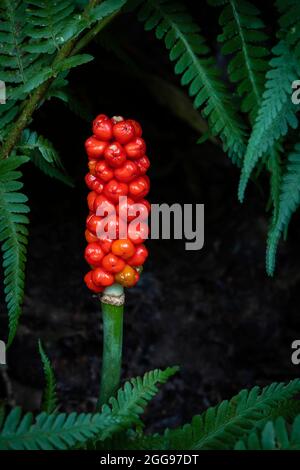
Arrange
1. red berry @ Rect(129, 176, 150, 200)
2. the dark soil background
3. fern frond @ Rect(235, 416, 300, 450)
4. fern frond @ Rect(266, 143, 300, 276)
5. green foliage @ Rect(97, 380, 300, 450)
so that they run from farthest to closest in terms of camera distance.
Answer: the dark soil background → fern frond @ Rect(266, 143, 300, 276) → red berry @ Rect(129, 176, 150, 200) → green foliage @ Rect(97, 380, 300, 450) → fern frond @ Rect(235, 416, 300, 450)

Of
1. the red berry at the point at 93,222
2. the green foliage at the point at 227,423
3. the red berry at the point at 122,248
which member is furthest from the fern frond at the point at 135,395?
the red berry at the point at 93,222

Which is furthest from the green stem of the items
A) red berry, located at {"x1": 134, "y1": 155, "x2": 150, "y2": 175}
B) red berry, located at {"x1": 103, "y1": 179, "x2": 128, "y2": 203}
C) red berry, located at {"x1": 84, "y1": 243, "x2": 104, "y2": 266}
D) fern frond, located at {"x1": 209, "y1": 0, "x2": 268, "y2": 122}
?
fern frond, located at {"x1": 209, "y1": 0, "x2": 268, "y2": 122}

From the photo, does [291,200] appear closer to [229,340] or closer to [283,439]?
[283,439]

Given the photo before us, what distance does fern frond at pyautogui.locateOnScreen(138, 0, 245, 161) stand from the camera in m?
2.70

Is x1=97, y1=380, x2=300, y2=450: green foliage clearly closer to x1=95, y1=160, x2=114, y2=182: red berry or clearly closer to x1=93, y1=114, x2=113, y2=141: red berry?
x1=95, y1=160, x2=114, y2=182: red berry

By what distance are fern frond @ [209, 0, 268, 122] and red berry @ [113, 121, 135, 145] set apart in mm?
608

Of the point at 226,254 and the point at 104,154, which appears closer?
the point at 104,154

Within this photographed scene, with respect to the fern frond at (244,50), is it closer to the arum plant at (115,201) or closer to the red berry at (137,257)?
the arum plant at (115,201)

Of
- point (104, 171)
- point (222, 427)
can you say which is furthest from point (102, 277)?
point (222, 427)

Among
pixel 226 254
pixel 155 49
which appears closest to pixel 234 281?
pixel 226 254

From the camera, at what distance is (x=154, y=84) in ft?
14.4

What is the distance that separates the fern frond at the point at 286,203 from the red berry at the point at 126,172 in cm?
69

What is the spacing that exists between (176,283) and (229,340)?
559 millimetres

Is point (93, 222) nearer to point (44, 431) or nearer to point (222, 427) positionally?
point (44, 431)
